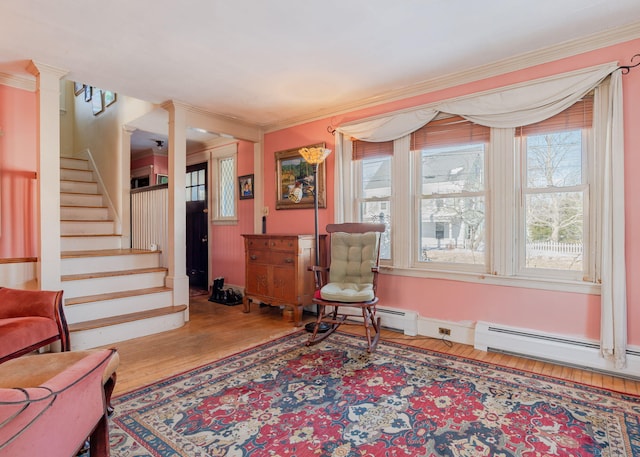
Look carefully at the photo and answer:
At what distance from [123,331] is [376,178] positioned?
9.60ft

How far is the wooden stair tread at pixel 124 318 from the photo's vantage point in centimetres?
303

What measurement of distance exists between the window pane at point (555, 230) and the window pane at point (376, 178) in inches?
52.1

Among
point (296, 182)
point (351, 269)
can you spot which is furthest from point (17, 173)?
point (351, 269)

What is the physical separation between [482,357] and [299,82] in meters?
2.90

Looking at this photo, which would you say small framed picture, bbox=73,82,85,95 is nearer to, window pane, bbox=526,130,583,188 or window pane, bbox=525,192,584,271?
window pane, bbox=526,130,583,188

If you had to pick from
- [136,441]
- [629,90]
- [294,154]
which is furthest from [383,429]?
[294,154]

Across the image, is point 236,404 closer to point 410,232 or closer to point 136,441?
point 136,441

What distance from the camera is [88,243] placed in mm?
4328

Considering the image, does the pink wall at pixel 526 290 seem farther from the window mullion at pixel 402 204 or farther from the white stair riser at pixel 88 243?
the white stair riser at pixel 88 243

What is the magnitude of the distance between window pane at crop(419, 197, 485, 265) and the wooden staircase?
2.71 metres

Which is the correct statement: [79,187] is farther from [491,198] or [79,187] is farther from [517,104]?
[517,104]

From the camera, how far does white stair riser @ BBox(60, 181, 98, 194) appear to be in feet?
15.9

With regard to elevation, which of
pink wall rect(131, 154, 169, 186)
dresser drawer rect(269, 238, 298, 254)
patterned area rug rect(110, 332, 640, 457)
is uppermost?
pink wall rect(131, 154, 169, 186)

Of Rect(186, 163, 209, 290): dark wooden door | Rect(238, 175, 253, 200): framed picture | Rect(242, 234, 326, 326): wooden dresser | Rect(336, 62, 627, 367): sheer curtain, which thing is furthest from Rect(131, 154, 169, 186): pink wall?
Rect(336, 62, 627, 367): sheer curtain
